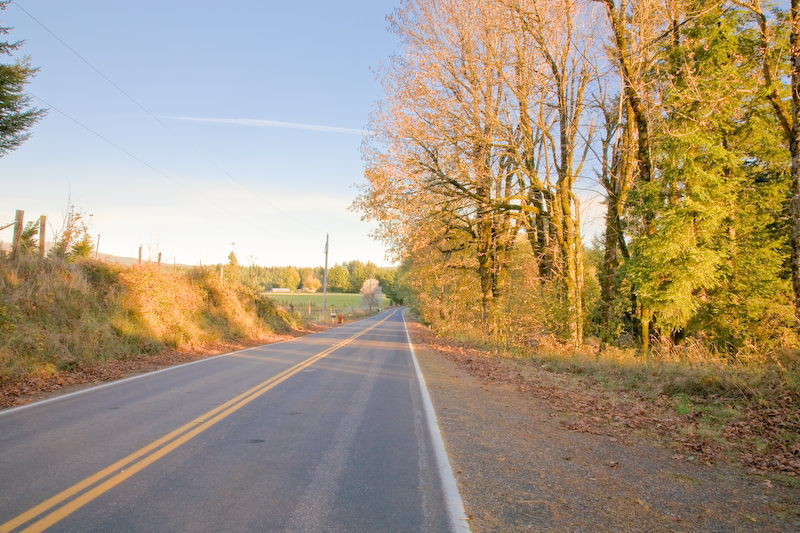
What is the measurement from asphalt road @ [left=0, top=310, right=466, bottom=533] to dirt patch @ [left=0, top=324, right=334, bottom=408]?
0.70 m

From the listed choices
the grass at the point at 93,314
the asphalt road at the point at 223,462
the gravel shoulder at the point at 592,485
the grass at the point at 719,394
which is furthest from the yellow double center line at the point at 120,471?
the grass at the point at 719,394

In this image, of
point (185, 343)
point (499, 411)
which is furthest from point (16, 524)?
point (185, 343)

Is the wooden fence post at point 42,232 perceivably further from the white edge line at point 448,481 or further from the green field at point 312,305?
the green field at point 312,305

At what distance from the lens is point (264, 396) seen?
8.41 meters

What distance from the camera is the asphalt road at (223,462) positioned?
147 inches

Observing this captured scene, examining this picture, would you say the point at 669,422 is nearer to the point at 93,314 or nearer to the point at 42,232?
the point at 93,314

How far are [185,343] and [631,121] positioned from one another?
17450 mm

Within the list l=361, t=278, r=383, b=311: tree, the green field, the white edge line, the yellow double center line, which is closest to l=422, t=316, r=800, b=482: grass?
the white edge line

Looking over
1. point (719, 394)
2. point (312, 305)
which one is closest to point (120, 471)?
point (719, 394)

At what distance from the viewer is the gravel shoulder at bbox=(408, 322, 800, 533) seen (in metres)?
3.85

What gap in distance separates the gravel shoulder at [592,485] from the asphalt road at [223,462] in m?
0.40

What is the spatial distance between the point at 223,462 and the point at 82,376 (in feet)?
22.7

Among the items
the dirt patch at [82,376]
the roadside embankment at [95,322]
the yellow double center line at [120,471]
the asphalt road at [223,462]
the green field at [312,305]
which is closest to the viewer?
the yellow double center line at [120,471]

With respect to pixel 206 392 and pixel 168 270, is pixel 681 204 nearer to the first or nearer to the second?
pixel 206 392
